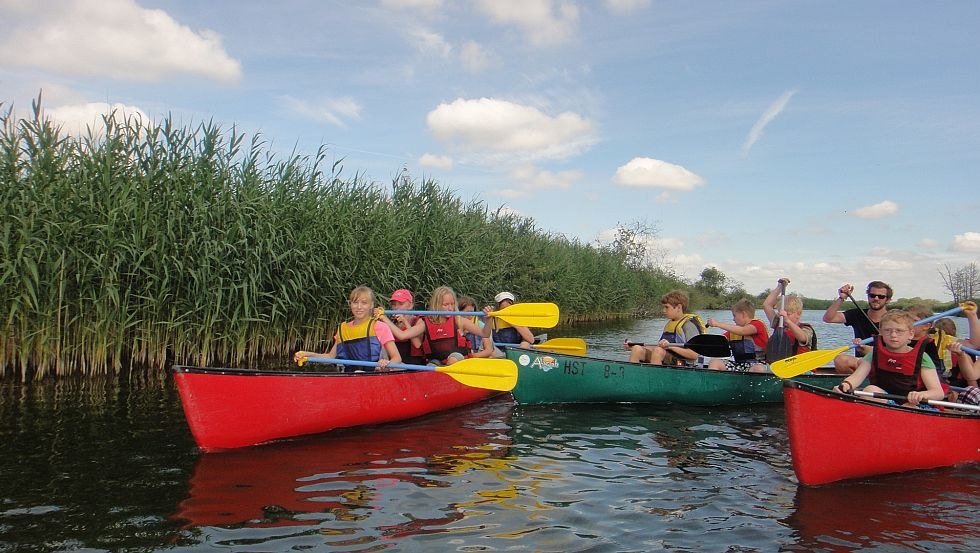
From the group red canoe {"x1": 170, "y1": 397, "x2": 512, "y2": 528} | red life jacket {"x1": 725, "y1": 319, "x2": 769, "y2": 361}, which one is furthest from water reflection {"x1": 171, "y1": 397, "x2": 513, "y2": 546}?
red life jacket {"x1": 725, "y1": 319, "x2": 769, "y2": 361}

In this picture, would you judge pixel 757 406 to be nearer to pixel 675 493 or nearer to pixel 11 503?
pixel 675 493

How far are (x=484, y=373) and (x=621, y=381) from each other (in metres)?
1.64

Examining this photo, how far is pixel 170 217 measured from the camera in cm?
812

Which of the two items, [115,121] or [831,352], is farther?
[115,121]

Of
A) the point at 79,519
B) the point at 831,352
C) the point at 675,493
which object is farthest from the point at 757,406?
the point at 79,519

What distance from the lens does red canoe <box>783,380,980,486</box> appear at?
447 centimetres

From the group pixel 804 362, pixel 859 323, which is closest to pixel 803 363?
pixel 804 362

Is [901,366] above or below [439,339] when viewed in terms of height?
below

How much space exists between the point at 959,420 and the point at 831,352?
3.15 feet

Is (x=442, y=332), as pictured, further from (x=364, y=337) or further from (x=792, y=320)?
(x=792, y=320)

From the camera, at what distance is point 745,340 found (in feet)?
26.6

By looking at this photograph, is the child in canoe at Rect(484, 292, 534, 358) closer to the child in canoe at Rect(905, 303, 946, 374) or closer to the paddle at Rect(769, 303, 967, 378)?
the paddle at Rect(769, 303, 967, 378)

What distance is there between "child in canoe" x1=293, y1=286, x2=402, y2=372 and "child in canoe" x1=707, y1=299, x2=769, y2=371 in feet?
12.1

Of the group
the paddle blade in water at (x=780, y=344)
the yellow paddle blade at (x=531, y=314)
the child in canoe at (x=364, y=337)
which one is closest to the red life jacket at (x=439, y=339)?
the yellow paddle blade at (x=531, y=314)
